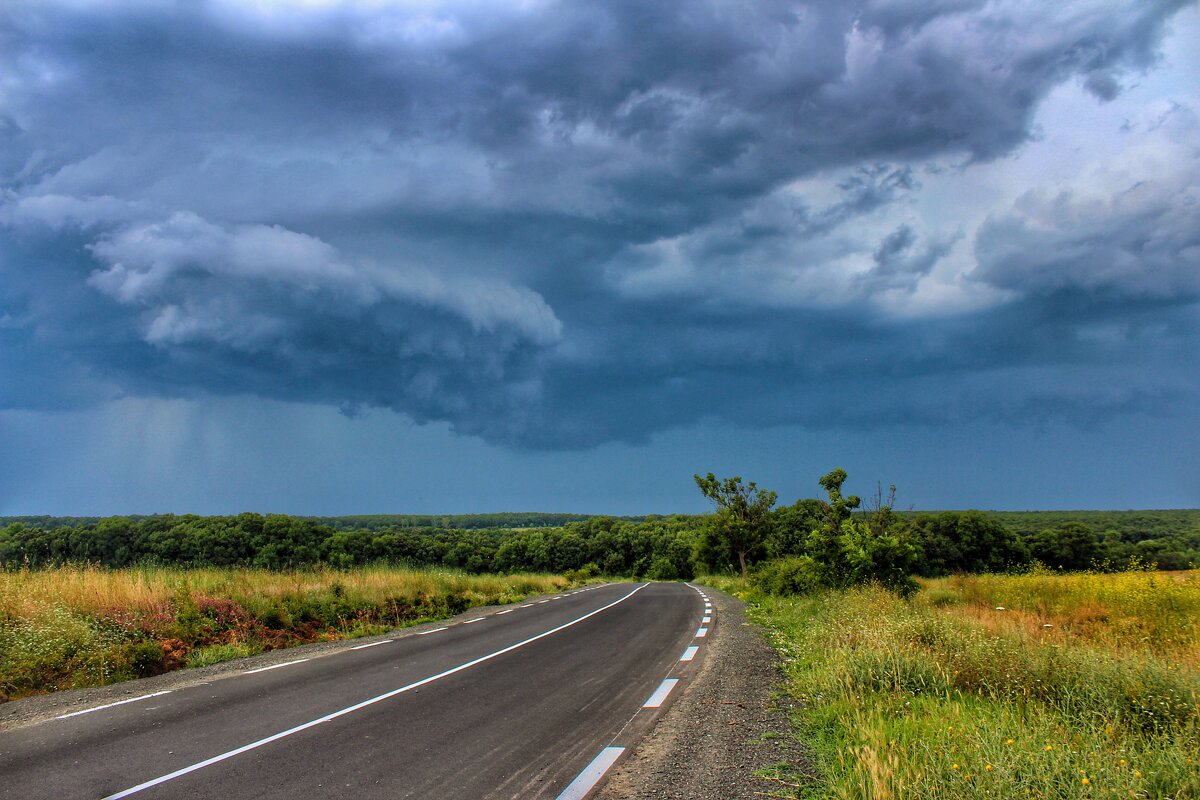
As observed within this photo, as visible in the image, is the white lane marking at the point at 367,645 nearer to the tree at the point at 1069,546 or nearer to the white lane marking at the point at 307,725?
the white lane marking at the point at 307,725

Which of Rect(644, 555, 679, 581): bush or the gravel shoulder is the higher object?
the gravel shoulder

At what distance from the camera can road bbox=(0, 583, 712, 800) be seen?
4926 millimetres

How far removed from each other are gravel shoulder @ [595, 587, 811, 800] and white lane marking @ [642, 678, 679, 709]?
187mm

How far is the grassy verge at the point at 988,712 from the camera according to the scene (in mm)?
3838

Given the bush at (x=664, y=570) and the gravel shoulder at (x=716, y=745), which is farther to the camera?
the bush at (x=664, y=570)

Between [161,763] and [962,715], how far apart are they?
677cm

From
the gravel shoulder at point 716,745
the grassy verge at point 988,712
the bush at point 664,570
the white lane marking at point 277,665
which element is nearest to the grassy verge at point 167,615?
the white lane marking at point 277,665

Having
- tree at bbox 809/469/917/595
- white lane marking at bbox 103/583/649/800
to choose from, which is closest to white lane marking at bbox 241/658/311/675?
white lane marking at bbox 103/583/649/800

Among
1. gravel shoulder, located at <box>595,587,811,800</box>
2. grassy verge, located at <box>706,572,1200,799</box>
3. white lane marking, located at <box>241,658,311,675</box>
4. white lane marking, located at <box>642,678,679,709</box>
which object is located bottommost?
white lane marking, located at <box>241,658,311,675</box>

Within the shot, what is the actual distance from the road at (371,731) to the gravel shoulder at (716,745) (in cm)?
28

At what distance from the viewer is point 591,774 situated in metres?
4.91

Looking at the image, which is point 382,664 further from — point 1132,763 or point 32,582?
point 1132,763

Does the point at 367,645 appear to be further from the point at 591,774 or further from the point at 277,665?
the point at 591,774

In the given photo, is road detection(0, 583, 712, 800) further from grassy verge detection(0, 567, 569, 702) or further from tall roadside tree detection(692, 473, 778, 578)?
tall roadside tree detection(692, 473, 778, 578)
